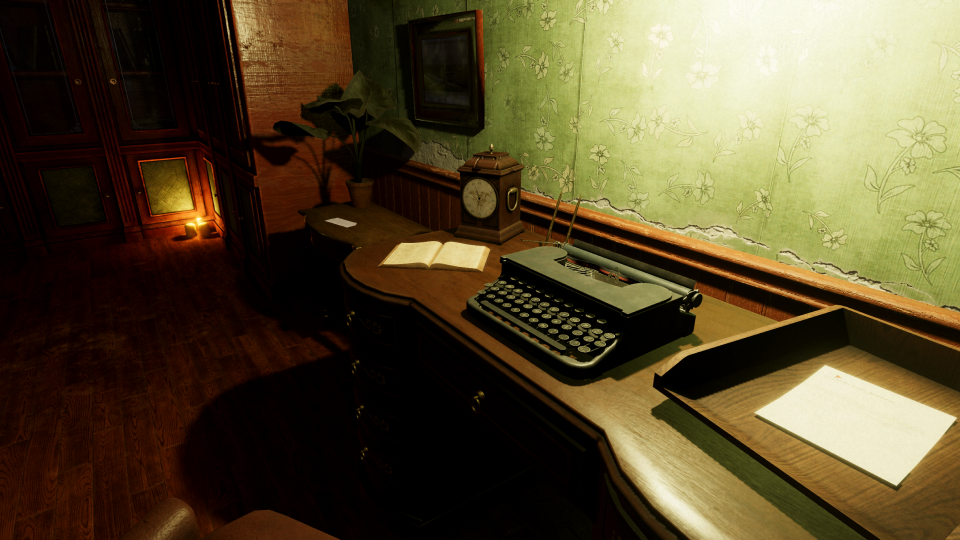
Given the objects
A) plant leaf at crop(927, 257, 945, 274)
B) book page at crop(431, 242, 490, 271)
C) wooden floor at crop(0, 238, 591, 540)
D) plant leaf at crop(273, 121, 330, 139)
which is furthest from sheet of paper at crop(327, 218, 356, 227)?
plant leaf at crop(927, 257, 945, 274)

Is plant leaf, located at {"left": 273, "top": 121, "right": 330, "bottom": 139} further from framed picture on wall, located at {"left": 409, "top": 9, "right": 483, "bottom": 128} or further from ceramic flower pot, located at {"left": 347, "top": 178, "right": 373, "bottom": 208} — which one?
framed picture on wall, located at {"left": 409, "top": 9, "right": 483, "bottom": 128}

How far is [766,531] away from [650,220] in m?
A: 1.07

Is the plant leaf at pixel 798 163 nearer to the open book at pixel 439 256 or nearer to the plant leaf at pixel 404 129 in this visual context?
the open book at pixel 439 256

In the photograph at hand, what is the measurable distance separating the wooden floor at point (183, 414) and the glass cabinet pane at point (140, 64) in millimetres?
1635

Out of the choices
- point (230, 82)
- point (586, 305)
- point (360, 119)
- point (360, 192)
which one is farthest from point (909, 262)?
point (230, 82)

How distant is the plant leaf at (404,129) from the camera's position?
248 cm

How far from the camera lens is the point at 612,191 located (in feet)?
5.45

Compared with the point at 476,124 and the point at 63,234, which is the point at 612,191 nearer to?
the point at 476,124

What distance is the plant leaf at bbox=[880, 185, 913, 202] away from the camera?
104 centimetres

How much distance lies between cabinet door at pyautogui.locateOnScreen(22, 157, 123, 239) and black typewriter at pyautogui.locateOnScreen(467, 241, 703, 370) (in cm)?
474

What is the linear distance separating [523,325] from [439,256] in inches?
23.0

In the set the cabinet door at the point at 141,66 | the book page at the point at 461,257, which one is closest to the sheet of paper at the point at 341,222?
the book page at the point at 461,257

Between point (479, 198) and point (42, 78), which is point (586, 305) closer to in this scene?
point (479, 198)

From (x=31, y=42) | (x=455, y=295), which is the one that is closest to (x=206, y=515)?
(x=455, y=295)
